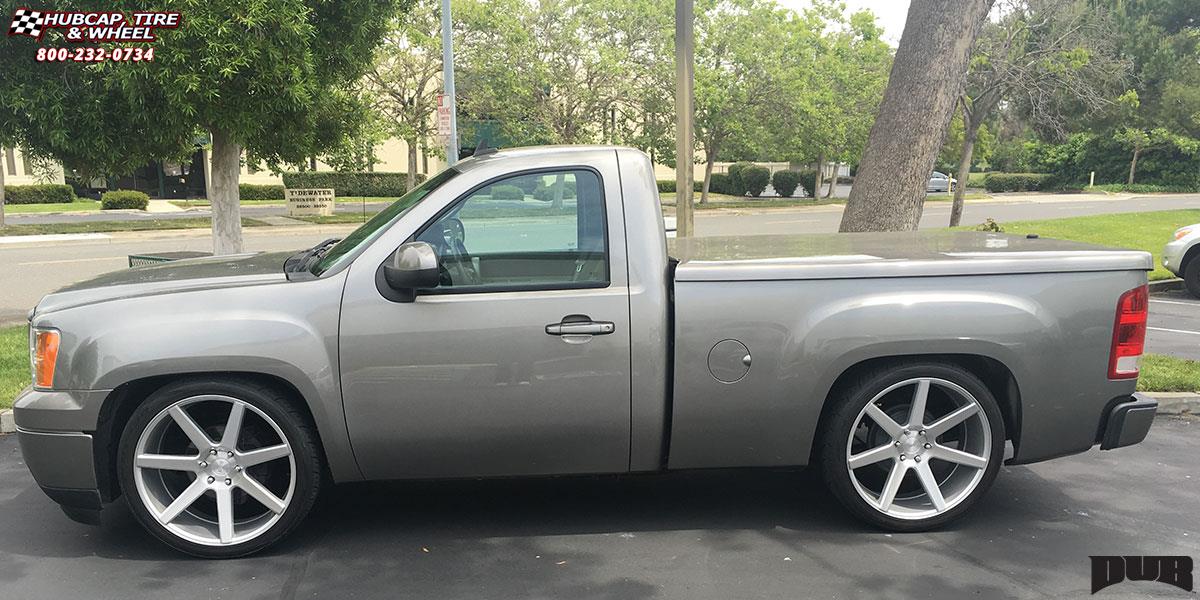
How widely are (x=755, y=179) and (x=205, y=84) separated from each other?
3751 centimetres

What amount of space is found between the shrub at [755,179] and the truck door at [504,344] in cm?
4006

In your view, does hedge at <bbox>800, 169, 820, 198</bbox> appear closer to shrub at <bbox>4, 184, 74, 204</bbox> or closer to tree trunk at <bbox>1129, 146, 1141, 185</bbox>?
tree trunk at <bbox>1129, 146, 1141, 185</bbox>

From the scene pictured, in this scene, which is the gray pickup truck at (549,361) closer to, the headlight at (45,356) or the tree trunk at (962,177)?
the headlight at (45,356)

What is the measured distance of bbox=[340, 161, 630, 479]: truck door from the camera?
153 inches

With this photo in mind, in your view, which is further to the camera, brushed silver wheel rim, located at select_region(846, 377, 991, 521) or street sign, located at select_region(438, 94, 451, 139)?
street sign, located at select_region(438, 94, 451, 139)

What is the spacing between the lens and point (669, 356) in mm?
4016

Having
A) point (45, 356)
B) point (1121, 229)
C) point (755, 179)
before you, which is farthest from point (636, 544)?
point (755, 179)

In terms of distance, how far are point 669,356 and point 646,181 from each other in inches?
31.3

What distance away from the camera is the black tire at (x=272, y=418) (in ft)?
12.7

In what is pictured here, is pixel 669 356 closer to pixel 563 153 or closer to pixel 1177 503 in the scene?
pixel 563 153

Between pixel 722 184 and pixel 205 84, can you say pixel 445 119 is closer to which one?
pixel 205 84

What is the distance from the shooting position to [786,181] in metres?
43.2

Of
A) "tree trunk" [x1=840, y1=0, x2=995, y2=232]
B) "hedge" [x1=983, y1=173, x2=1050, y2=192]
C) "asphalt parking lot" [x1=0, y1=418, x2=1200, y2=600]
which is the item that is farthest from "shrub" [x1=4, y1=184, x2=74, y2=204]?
"hedge" [x1=983, y1=173, x2=1050, y2=192]

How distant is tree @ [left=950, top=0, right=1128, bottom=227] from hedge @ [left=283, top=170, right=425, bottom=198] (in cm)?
2178
